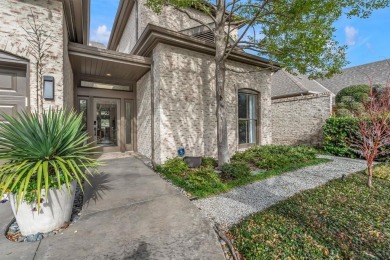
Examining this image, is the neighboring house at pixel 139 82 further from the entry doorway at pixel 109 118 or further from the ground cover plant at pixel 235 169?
the ground cover plant at pixel 235 169

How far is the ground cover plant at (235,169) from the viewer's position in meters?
4.45

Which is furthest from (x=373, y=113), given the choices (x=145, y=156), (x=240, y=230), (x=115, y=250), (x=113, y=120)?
(x=113, y=120)

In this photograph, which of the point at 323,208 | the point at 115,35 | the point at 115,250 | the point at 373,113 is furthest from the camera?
the point at 115,35

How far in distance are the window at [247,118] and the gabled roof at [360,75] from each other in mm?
12357

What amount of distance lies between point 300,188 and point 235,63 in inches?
220

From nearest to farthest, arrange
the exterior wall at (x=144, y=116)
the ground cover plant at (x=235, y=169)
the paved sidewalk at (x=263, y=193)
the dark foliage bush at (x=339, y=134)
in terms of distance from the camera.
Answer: the paved sidewalk at (x=263, y=193), the ground cover plant at (x=235, y=169), the exterior wall at (x=144, y=116), the dark foliage bush at (x=339, y=134)

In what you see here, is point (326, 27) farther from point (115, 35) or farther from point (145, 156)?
point (115, 35)

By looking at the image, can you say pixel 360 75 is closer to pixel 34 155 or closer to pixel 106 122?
pixel 106 122

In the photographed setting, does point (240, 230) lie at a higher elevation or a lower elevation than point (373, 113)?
lower

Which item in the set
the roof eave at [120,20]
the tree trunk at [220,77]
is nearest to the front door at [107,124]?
the tree trunk at [220,77]

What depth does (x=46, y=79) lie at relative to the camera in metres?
4.26

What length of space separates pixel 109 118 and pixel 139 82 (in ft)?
6.56

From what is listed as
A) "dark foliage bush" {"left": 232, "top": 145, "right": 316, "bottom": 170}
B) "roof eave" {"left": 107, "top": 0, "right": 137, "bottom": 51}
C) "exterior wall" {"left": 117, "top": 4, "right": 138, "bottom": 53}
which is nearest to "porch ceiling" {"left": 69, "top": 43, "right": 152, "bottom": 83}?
"exterior wall" {"left": 117, "top": 4, "right": 138, "bottom": 53}

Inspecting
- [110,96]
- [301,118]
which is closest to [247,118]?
[301,118]
